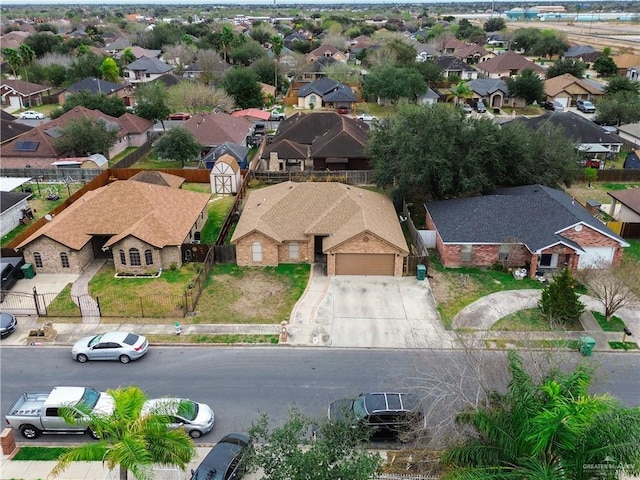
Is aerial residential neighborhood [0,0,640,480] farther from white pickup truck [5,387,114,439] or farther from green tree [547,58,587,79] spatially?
green tree [547,58,587,79]

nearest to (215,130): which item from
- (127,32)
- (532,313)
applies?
(532,313)

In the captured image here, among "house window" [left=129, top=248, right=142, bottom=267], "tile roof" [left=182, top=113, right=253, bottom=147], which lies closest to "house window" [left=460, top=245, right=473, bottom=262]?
"house window" [left=129, top=248, right=142, bottom=267]

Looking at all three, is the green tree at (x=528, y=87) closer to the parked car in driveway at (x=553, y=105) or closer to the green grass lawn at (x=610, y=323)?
the parked car in driveway at (x=553, y=105)

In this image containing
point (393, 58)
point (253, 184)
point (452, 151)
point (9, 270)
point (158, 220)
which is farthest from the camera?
point (393, 58)

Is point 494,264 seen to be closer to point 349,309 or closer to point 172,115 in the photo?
point 349,309

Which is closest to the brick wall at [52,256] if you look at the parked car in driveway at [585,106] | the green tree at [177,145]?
the green tree at [177,145]

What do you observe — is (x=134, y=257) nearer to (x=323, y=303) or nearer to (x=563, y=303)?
(x=323, y=303)

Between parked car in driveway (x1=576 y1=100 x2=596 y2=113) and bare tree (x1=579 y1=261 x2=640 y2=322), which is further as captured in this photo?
parked car in driveway (x1=576 y1=100 x2=596 y2=113)
